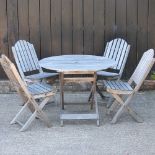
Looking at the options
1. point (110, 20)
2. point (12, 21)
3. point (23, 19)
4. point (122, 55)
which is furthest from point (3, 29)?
point (122, 55)

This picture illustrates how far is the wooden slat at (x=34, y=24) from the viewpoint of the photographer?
806cm

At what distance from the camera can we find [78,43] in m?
8.18

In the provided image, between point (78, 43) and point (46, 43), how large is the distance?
0.53m

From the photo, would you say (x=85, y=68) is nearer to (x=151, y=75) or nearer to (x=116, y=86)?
(x=116, y=86)

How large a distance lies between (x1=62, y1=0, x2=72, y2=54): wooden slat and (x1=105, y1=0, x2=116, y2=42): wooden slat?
1.94 ft

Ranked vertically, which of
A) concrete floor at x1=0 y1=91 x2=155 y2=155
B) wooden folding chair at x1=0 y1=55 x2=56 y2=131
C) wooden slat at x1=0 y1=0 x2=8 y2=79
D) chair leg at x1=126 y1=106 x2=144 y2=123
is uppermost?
wooden slat at x1=0 y1=0 x2=8 y2=79

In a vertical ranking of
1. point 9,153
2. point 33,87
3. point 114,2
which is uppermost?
point 114,2

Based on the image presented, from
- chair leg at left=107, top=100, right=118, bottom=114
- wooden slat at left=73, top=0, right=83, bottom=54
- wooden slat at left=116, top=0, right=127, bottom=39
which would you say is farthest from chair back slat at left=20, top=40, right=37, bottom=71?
wooden slat at left=116, top=0, right=127, bottom=39

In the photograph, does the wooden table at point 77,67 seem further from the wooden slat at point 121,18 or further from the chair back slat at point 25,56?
the wooden slat at point 121,18

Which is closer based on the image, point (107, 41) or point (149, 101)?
point (149, 101)

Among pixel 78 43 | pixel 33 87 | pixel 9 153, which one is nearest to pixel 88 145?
pixel 9 153

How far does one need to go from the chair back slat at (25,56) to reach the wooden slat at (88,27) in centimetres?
102

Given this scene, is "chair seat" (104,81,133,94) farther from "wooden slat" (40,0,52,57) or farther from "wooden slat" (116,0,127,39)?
"wooden slat" (40,0,52,57)

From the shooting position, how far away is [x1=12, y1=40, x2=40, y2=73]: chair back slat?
7.29 meters
